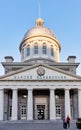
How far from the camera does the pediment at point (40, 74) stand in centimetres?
4166

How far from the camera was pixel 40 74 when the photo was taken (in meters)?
41.7

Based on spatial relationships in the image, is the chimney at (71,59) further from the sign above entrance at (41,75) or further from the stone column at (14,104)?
the stone column at (14,104)

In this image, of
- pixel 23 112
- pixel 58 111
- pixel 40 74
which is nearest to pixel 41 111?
pixel 58 111

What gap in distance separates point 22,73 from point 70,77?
8.12m

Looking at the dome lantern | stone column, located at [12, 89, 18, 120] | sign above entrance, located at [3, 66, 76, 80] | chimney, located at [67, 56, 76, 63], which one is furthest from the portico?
the dome lantern

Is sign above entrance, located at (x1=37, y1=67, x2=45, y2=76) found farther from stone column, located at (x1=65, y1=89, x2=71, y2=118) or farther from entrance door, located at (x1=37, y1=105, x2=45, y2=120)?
entrance door, located at (x1=37, y1=105, x2=45, y2=120)

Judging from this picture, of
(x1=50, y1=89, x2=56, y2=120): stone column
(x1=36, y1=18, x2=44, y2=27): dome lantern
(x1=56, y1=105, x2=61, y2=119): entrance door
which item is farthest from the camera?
(x1=36, y1=18, x2=44, y2=27): dome lantern

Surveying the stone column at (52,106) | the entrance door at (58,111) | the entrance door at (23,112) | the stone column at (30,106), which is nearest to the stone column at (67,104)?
the stone column at (52,106)

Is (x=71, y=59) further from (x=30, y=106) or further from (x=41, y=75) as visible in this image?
(x=30, y=106)

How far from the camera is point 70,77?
41875 millimetres

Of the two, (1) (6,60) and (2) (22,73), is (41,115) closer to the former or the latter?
(2) (22,73)

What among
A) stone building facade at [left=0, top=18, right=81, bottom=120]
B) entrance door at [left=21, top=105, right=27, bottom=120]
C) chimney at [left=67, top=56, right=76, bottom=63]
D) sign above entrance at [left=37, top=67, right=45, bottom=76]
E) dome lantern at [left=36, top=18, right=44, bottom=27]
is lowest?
entrance door at [left=21, top=105, right=27, bottom=120]

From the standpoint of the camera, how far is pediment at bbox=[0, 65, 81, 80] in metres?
41.7

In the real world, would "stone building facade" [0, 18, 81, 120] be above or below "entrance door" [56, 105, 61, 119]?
above
